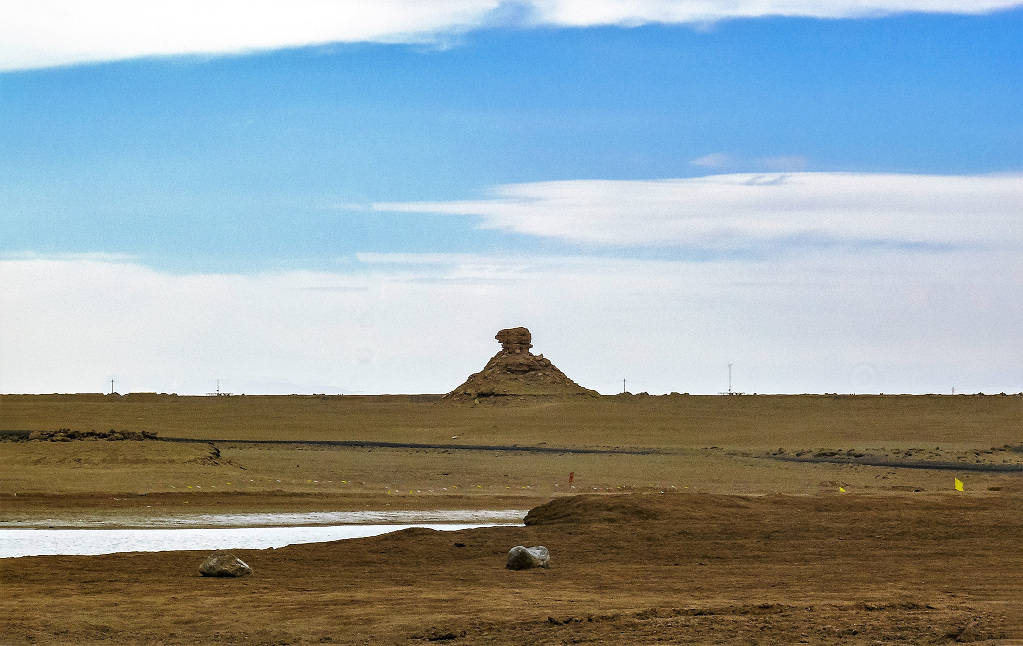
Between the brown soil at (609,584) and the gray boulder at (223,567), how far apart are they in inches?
9.4

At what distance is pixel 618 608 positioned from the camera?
12.4 metres

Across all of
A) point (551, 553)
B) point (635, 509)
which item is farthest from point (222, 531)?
point (551, 553)

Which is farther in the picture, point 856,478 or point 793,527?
point 856,478

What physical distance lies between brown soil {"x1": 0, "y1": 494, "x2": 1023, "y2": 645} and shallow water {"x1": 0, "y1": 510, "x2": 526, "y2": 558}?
279 cm

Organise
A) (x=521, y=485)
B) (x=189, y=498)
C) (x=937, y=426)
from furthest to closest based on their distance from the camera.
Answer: (x=937, y=426)
(x=521, y=485)
(x=189, y=498)

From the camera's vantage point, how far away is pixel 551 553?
17.5 m

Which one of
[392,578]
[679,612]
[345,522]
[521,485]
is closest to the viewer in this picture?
[679,612]

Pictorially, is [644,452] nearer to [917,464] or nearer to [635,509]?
[917,464]

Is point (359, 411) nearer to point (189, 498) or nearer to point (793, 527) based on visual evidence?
point (189, 498)

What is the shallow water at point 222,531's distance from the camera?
19.7 meters

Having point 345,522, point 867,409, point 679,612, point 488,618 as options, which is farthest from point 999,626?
point 867,409

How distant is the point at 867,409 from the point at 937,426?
43.0ft

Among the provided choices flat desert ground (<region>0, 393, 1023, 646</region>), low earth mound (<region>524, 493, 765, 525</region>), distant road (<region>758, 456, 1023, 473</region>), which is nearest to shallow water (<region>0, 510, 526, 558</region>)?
flat desert ground (<region>0, 393, 1023, 646</region>)

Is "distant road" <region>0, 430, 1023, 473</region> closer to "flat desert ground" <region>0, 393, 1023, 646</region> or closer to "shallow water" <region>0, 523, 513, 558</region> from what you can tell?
"flat desert ground" <region>0, 393, 1023, 646</region>
